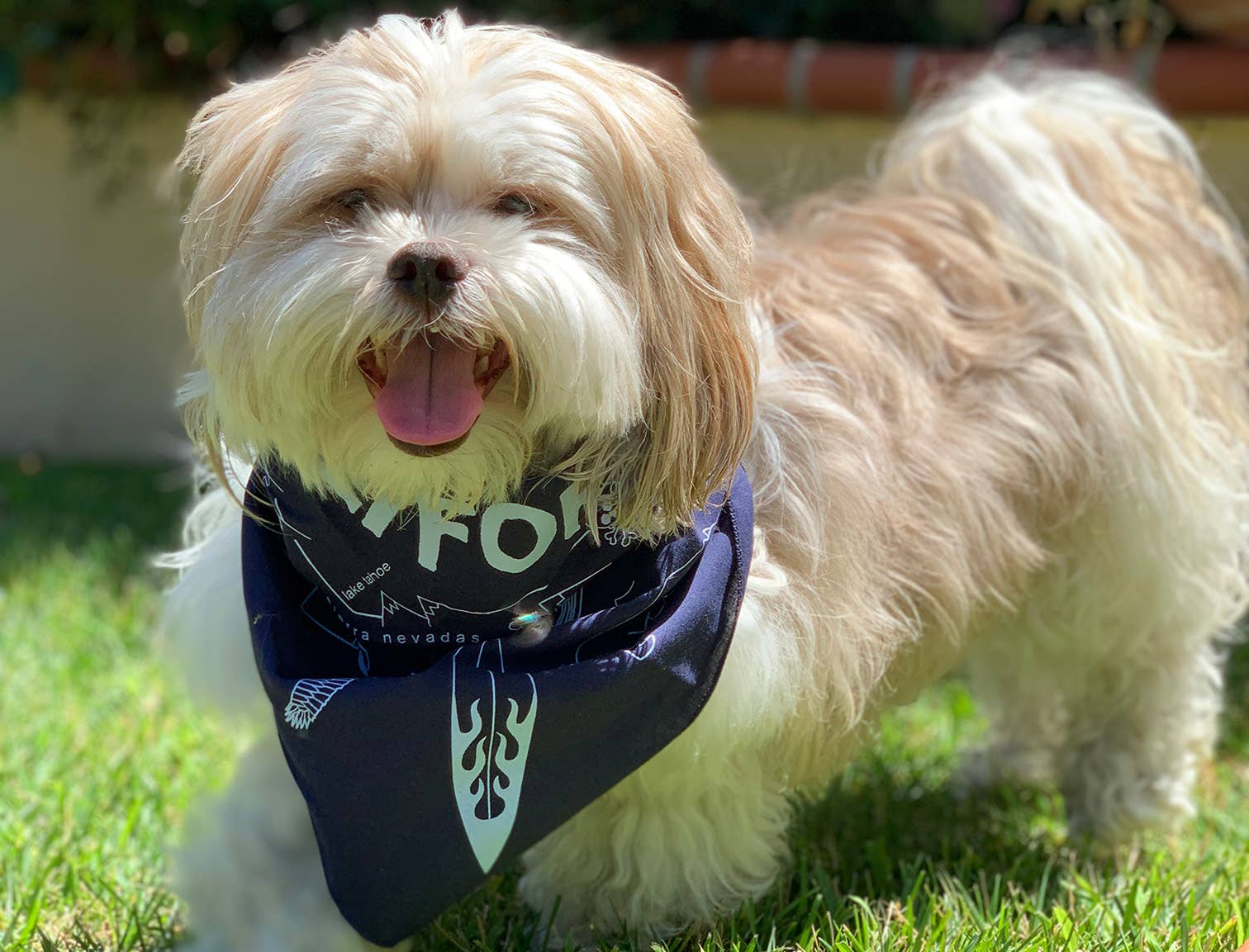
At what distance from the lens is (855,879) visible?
238 centimetres

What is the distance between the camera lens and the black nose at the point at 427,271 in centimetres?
156

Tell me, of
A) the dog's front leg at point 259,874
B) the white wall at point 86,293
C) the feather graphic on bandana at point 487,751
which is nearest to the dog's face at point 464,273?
the feather graphic on bandana at point 487,751

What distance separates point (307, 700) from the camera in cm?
187

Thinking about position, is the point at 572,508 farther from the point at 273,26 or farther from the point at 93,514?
the point at 273,26

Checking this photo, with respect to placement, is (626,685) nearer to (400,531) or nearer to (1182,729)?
(400,531)

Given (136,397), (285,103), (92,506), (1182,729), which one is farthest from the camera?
(136,397)

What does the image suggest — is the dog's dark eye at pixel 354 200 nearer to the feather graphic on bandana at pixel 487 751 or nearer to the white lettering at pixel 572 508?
the white lettering at pixel 572 508

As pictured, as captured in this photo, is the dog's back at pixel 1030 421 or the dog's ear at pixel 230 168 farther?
the dog's back at pixel 1030 421

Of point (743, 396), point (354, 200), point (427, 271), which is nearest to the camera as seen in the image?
point (427, 271)

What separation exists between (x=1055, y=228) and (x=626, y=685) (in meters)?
1.18

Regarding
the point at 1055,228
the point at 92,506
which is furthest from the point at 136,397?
the point at 1055,228

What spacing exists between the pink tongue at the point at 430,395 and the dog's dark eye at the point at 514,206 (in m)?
0.17

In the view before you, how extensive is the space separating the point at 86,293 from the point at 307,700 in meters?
4.39

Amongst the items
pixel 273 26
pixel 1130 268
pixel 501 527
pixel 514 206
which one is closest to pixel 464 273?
pixel 514 206
